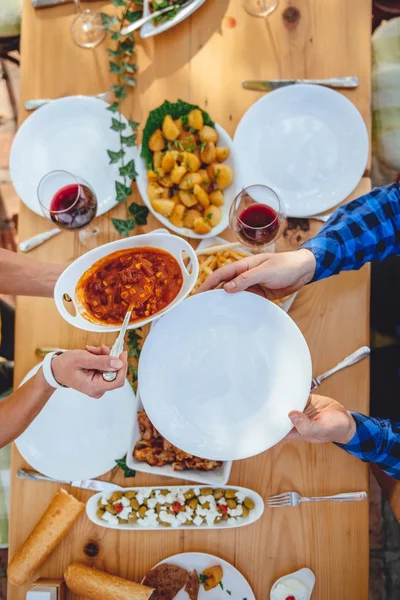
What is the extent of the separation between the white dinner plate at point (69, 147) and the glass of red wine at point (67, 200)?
4.6 inches

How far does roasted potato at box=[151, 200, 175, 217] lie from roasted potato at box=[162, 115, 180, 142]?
8.6 inches

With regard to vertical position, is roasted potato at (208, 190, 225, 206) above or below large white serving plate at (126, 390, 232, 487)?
above

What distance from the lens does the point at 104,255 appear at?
4.39 feet

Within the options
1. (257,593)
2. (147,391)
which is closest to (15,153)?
(147,391)

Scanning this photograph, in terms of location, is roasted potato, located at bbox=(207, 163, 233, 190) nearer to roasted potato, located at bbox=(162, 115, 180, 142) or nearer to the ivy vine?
roasted potato, located at bbox=(162, 115, 180, 142)

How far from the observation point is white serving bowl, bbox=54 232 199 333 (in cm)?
130

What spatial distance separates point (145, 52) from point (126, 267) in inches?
38.5

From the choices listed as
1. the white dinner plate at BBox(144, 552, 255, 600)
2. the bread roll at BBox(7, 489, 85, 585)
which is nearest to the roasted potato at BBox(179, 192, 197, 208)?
the bread roll at BBox(7, 489, 85, 585)

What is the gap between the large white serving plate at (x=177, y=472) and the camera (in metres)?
1.62

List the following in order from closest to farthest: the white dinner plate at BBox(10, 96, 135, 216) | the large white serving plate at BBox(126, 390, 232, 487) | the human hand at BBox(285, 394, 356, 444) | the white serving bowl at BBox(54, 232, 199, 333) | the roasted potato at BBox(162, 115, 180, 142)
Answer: the white serving bowl at BBox(54, 232, 199, 333) → the human hand at BBox(285, 394, 356, 444) → the large white serving plate at BBox(126, 390, 232, 487) → the roasted potato at BBox(162, 115, 180, 142) → the white dinner plate at BBox(10, 96, 135, 216)

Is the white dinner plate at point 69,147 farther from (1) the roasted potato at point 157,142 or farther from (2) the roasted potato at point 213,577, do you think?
(2) the roasted potato at point 213,577

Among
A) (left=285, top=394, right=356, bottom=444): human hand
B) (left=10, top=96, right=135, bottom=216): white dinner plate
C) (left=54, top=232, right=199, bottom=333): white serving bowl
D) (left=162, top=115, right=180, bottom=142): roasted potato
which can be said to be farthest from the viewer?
(left=10, top=96, right=135, bottom=216): white dinner plate

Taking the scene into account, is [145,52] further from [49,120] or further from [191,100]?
[49,120]

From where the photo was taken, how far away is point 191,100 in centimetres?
188
